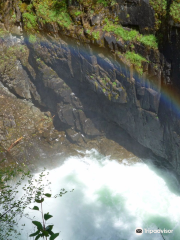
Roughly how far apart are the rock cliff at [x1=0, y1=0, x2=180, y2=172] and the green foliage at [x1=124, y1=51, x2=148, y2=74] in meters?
0.02

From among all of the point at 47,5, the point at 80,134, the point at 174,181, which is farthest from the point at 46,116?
the point at 174,181

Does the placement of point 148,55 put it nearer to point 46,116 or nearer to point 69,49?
point 69,49

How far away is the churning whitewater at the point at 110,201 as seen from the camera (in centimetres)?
910

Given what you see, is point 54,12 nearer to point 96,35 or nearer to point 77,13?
point 77,13

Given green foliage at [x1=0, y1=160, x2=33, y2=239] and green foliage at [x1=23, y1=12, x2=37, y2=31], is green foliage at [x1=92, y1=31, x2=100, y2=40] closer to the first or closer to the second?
green foliage at [x1=23, y1=12, x2=37, y2=31]

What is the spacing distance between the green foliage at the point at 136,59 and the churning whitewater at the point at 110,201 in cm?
560

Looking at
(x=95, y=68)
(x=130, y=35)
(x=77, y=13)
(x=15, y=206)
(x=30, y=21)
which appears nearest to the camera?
Answer: (x=15, y=206)

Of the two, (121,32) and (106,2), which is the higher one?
(106,2)

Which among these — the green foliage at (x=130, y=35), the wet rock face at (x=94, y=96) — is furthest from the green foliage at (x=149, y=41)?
the wet rock face at (x=94, y=96)

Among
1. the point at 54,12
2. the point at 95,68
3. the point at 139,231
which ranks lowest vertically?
the point at 139,231

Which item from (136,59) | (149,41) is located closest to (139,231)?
(136,59)

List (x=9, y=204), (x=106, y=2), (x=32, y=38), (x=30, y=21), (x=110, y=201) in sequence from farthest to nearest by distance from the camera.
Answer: (x=32, y=38) < (x=30, y=21) < (x=110, y=201) < (x=9, y=204) < (x=106, y=2)

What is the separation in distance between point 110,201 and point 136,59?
6883mm

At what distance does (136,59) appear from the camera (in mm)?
9039
